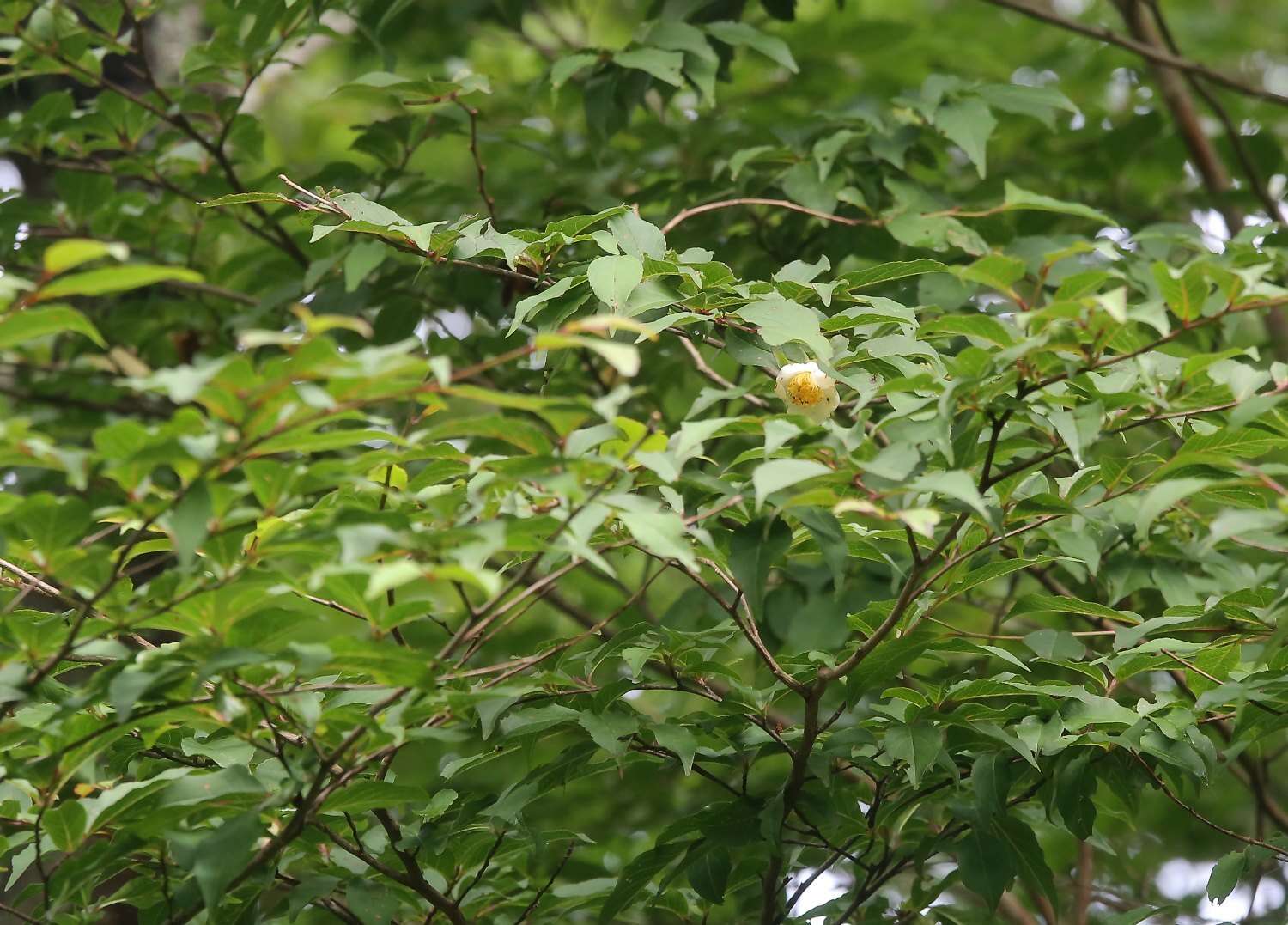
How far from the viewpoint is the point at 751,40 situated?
207 cm

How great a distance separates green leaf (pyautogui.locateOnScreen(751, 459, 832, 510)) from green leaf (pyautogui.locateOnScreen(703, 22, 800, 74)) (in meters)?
1.19

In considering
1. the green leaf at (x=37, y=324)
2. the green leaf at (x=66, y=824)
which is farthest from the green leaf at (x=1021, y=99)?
the green leaf at (x=66, y=824)

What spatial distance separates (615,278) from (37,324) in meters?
0.56

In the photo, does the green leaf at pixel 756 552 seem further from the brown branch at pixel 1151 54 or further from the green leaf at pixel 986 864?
the brown branch at pixel 1151 54

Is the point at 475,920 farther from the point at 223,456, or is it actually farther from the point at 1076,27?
the point at 1076,27

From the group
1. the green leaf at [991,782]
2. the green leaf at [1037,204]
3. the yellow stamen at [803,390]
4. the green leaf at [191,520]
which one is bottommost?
the green leaf at [991,782]

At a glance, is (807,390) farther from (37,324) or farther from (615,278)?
(37,324)

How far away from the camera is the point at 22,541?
3.43ft

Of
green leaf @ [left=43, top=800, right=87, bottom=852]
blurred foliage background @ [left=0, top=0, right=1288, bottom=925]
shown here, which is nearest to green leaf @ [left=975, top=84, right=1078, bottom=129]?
blurred foliage background @ [left=0, top=0, right=1288, bottom=925]

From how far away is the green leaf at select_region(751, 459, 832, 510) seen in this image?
99cm

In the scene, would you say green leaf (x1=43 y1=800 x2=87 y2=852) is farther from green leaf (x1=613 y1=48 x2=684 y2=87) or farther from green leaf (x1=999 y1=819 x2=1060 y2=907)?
green leaf (x1=613 y1=48 x2=684 y2=87)

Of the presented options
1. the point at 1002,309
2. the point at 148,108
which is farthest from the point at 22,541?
the point at 1002,309

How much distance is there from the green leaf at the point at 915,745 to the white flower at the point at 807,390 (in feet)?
1.14

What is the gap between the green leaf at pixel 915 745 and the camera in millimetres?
1335
